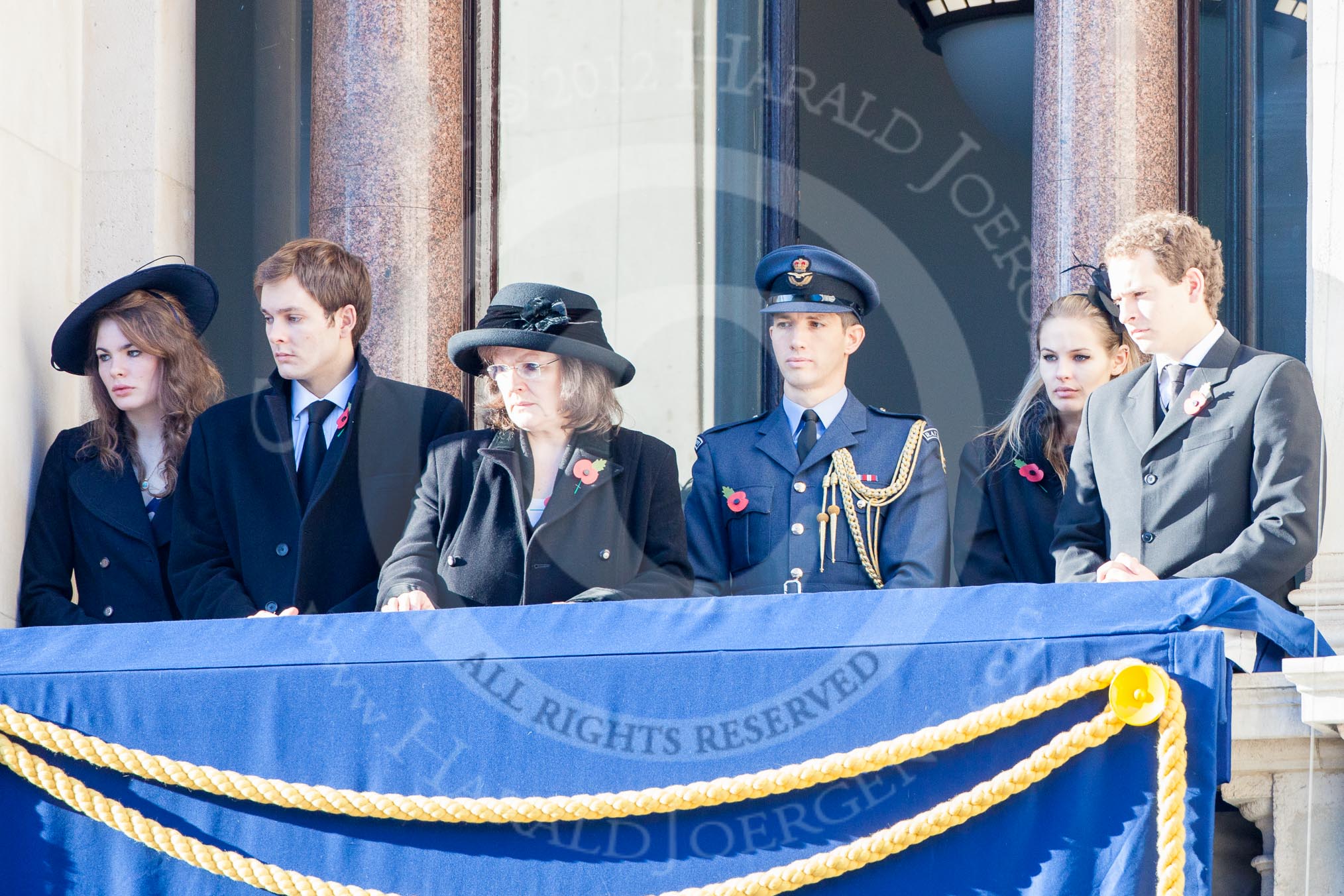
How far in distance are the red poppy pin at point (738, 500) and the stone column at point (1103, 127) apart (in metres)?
1.66

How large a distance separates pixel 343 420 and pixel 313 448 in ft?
0.41

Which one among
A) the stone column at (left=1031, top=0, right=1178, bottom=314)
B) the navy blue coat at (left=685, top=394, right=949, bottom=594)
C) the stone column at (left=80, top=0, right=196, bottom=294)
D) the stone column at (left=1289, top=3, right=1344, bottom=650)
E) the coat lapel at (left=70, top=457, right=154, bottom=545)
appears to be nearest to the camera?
the stone column at (left=1289, top=3, right=1344, bottom=650)

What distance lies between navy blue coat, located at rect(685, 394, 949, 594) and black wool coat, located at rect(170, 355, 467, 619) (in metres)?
0.87

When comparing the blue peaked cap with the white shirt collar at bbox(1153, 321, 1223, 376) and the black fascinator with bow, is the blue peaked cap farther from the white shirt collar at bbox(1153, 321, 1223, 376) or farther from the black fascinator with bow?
the white shirt collar at bbox(1153, 321, 1223, 376)

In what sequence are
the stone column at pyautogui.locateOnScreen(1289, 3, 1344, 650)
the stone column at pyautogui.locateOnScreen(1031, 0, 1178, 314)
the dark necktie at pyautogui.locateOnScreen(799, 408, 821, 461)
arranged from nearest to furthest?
the stone column at pyautogui.locateOnScreen(1289, 3, 1344, 650) → the dark necktie at pyautogui.locateOnScreen(799, 408, 821, 461) → the stone column at pyautogui.locateOnScreen(1031, 0, 1178, 314)

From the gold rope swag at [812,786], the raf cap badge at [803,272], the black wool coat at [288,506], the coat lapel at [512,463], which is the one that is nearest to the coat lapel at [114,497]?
the black wool coat at [288,506]

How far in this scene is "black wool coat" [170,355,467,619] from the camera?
5605 mm

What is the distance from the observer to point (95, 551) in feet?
19.2

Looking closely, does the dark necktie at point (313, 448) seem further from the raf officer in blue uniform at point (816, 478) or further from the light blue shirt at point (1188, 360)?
the light blue shirt at point (1188, 360)

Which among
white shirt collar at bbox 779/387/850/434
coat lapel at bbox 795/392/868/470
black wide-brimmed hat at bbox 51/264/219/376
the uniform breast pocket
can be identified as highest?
black wide-brimmed hat at bbox 51/264/219/376

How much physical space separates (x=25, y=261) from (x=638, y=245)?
9.28ft

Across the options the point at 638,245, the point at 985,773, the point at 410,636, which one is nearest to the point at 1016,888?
the point at 985,773

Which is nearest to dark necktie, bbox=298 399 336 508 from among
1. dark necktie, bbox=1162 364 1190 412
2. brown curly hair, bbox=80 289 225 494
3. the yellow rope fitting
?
brown curly hair, bbox=80 289 225 494

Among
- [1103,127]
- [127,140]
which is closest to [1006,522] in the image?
[1103,127]
